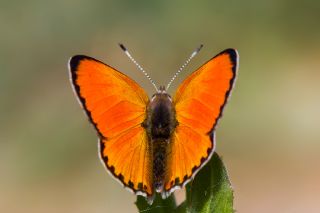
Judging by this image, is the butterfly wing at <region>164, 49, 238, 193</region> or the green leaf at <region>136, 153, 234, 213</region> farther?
the butterfly wing at <region>164, 49, 238, 193</region>

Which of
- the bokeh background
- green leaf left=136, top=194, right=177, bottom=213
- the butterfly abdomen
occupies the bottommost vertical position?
green leaf left=136, top=194, right=177, bottom=213

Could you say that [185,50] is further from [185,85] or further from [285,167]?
[185,85]

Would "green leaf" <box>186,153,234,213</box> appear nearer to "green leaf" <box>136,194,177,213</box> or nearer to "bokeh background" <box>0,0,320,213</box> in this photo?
"green leaf" <box>136,194,177,213</box>

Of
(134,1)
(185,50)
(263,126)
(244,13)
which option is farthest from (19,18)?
Answer: (263,126)

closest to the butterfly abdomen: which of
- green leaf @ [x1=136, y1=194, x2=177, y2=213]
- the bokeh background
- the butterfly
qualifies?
the butterfly

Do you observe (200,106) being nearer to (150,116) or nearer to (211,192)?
(150,116)

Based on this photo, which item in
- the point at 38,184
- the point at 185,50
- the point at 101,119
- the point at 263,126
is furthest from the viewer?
the point at 185,50

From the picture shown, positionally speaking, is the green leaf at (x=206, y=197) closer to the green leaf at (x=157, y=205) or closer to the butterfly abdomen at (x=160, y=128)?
the green leaf at (x=157, y=205)
